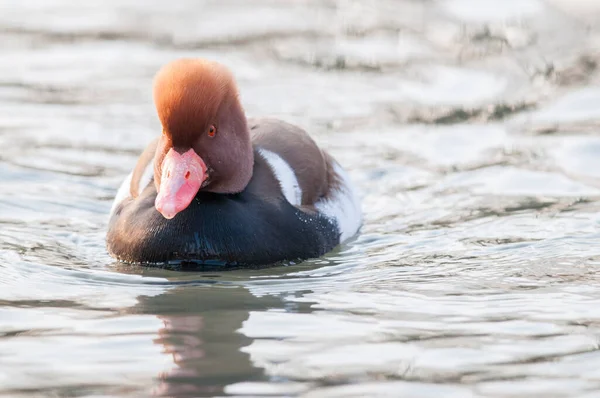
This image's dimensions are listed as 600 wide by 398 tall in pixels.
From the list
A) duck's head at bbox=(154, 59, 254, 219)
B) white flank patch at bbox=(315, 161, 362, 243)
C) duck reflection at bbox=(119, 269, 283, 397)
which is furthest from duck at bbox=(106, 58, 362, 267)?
duck reflection at bbox=(119, 269, 283, 397)

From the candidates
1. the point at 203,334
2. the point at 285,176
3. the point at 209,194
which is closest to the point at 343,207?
the point at 285,176

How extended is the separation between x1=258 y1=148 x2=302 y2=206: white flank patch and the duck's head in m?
0.47

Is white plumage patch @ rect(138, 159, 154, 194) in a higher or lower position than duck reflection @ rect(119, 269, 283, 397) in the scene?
higher

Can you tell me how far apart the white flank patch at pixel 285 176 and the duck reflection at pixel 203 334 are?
987 mm

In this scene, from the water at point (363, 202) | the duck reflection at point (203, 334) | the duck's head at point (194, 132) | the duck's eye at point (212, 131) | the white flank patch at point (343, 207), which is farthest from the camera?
the white flank patch at point (343, 207)

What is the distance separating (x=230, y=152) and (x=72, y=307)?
1334 millimetres

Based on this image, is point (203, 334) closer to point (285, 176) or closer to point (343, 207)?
point (285, 176)

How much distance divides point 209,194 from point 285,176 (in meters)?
0.70

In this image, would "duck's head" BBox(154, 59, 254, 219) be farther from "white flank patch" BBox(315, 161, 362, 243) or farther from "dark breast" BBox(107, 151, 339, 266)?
"white flank patch" BBox(315, 161, 362, 243)

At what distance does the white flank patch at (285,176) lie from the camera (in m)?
7.11

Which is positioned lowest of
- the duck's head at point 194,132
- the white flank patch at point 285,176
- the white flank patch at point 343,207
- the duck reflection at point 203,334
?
the duck reflection at point 203,334

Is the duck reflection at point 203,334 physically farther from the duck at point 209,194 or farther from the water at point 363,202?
the duck at point 209,194

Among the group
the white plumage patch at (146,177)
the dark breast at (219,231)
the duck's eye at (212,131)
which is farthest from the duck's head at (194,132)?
the white plumage patch at (146,177)

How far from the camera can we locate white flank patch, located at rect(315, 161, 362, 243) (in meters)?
7.47
